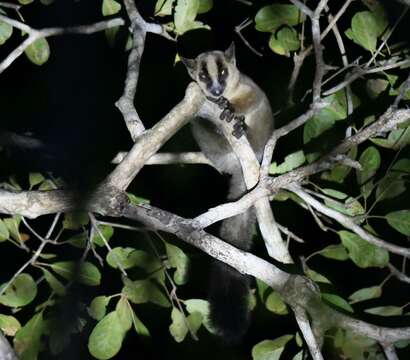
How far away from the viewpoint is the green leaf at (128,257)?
7.44ft

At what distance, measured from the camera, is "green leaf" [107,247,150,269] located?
2268mm

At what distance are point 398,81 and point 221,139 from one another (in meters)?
0.78

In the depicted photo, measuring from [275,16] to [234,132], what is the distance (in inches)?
19.2

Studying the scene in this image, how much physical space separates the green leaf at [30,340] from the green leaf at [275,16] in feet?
4.49

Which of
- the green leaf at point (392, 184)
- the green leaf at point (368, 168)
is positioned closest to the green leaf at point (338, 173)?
the green leaf at point (368, 168)

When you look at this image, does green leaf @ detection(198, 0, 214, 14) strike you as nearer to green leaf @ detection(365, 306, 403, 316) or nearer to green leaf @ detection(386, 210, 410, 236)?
green leaf @ detection(386, 210, 410, 236)

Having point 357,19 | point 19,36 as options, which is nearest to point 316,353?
point 357,19

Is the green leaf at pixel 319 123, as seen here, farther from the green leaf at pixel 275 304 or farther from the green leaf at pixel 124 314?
the green leaf at pixel 124 314

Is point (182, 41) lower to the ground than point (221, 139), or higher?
higher

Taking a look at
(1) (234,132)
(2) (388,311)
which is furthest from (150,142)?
(2) (388,311)

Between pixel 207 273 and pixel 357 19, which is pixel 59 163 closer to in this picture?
pixel 207 273

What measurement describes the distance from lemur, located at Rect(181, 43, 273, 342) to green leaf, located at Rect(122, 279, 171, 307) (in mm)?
239

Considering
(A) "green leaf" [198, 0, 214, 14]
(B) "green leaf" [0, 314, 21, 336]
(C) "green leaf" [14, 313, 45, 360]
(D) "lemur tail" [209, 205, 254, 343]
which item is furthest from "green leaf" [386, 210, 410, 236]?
(B) "green leaf" [0, 314, 21, 336]

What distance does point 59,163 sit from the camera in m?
2.82
